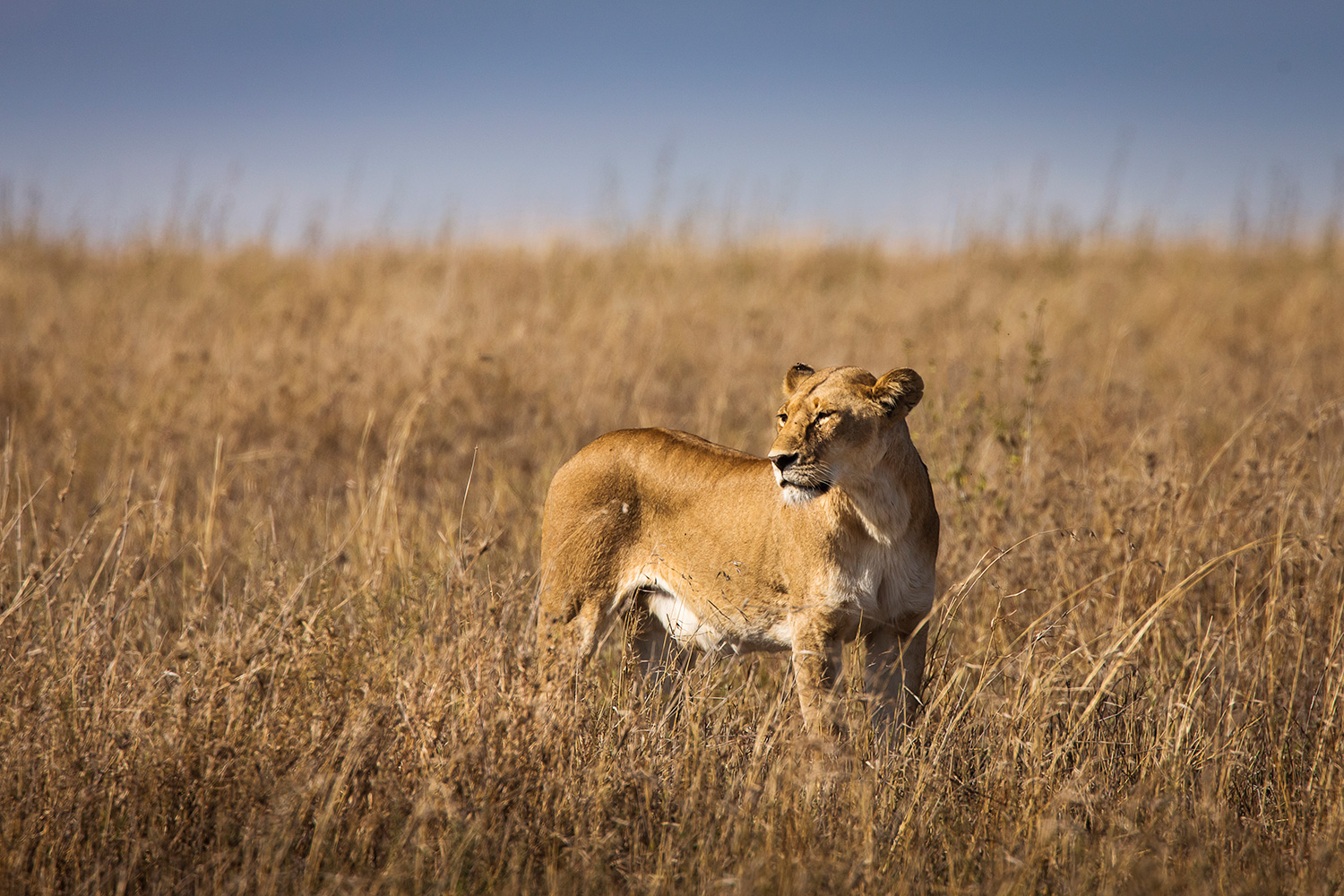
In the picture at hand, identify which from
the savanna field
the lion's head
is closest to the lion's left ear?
the lion's head

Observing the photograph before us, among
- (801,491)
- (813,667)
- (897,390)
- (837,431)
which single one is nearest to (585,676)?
(813,667)

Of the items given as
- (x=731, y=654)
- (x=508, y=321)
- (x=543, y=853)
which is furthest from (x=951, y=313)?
(x=543, y=853)

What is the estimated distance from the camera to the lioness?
3119mm

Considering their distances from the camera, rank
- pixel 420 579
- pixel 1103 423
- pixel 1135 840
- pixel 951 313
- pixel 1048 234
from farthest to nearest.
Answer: pixel 1048 234 → pixel 951 313 → pixel 1103 423 → pixel 420 579 → pixel 1135 840

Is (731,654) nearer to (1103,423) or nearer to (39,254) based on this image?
(1103,423)

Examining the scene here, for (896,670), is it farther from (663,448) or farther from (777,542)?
(663,448)

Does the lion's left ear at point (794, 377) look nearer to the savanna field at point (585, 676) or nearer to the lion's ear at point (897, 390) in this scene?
the lion's ear at point (897, 390)

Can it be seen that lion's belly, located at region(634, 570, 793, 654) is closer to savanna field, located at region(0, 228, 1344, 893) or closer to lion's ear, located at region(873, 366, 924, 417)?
savanna field, located at region(0, 228, 1344, 893)

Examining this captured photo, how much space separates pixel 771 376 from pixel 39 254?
426 inches

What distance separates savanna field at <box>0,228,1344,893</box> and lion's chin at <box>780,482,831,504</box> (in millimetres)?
714

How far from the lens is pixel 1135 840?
279cm

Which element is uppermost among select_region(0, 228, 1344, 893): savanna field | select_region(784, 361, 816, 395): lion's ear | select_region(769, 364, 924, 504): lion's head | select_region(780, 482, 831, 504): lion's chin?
select_region(784, 361, 816, 395): lion's ear

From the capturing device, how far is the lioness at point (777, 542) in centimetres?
312

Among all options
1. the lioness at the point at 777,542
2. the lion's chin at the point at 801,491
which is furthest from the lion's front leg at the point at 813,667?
the lion's chin at the point at 801,491
